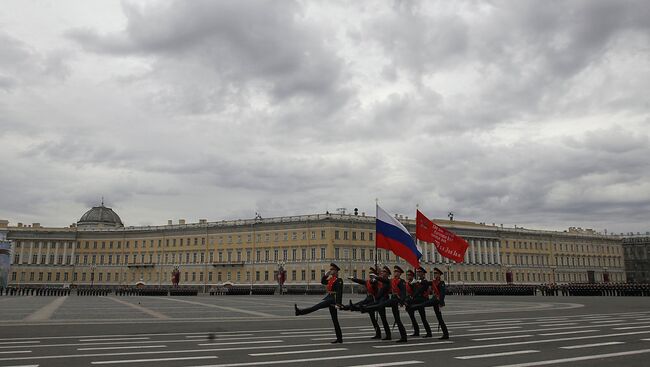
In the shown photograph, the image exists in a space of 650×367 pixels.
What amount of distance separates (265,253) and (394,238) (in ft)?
244

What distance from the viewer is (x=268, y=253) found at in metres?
92.2

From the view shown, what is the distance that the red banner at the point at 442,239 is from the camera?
957 inches

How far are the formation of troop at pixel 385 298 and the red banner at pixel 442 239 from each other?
8.42 metres

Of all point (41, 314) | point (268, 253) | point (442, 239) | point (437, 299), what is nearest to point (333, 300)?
point (437, 299)

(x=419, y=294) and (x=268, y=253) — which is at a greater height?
(x=268, y=253)

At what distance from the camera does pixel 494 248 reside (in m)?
110

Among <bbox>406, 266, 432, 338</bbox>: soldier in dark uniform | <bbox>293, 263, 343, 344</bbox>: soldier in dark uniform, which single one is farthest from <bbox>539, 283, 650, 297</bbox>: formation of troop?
<bbox>293, 263, 343, 344</bbox>: soldier in dark uniform

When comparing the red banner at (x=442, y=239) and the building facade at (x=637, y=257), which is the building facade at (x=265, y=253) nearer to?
the building facade at (x=637, y=257)

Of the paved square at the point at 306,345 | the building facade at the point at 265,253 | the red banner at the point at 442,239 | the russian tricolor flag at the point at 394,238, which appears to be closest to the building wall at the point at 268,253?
the building facade at the point at 265,253

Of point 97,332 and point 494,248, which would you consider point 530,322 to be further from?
point 494,248

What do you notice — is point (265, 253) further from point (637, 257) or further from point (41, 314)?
point (637, 257)

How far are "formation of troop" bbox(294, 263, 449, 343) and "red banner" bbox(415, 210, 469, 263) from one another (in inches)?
332

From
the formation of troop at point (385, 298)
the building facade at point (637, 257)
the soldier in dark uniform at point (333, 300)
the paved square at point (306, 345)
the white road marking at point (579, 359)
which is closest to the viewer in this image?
the white road marking at point (579, 359)

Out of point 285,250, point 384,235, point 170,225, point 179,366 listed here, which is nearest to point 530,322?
point 384,235
